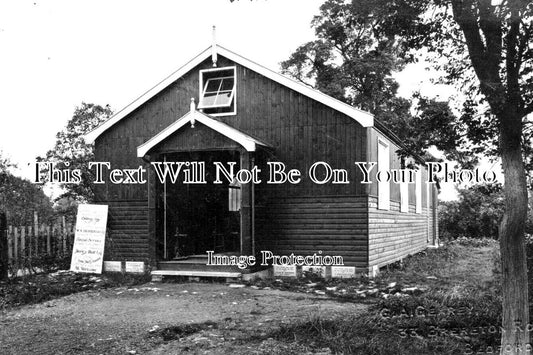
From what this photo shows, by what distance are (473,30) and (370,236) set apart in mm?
8408

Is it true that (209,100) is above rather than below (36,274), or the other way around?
above

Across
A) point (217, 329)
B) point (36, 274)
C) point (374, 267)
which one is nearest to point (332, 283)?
point (374, 267)

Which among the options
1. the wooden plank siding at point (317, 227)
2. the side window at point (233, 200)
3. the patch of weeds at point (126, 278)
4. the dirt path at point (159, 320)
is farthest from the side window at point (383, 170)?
the patch of weeds at point (126, 278)

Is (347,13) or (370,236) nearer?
(347,13)

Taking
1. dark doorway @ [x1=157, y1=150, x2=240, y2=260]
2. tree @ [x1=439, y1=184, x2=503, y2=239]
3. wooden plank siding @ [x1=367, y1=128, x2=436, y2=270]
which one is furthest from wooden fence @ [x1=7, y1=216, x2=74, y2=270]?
tree @ [x1=439, y1=184, x2=503, y2=239]

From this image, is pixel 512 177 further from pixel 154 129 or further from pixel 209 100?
pixel 154 129

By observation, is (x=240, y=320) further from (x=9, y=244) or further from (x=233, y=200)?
(x=9, y=244)

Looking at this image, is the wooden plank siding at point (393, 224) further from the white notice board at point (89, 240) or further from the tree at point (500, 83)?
the white notice board at point (89, 240)

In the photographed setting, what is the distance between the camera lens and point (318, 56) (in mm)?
29953

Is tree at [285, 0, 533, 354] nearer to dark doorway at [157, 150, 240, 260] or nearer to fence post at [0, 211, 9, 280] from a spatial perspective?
dark doorway at [157, 150, 240, 260]

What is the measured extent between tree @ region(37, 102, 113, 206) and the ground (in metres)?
10.5

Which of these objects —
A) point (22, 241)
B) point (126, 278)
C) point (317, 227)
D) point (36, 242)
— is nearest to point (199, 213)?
point (126, 278)

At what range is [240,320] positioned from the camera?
8.55 metres

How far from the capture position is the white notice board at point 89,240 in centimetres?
1505
